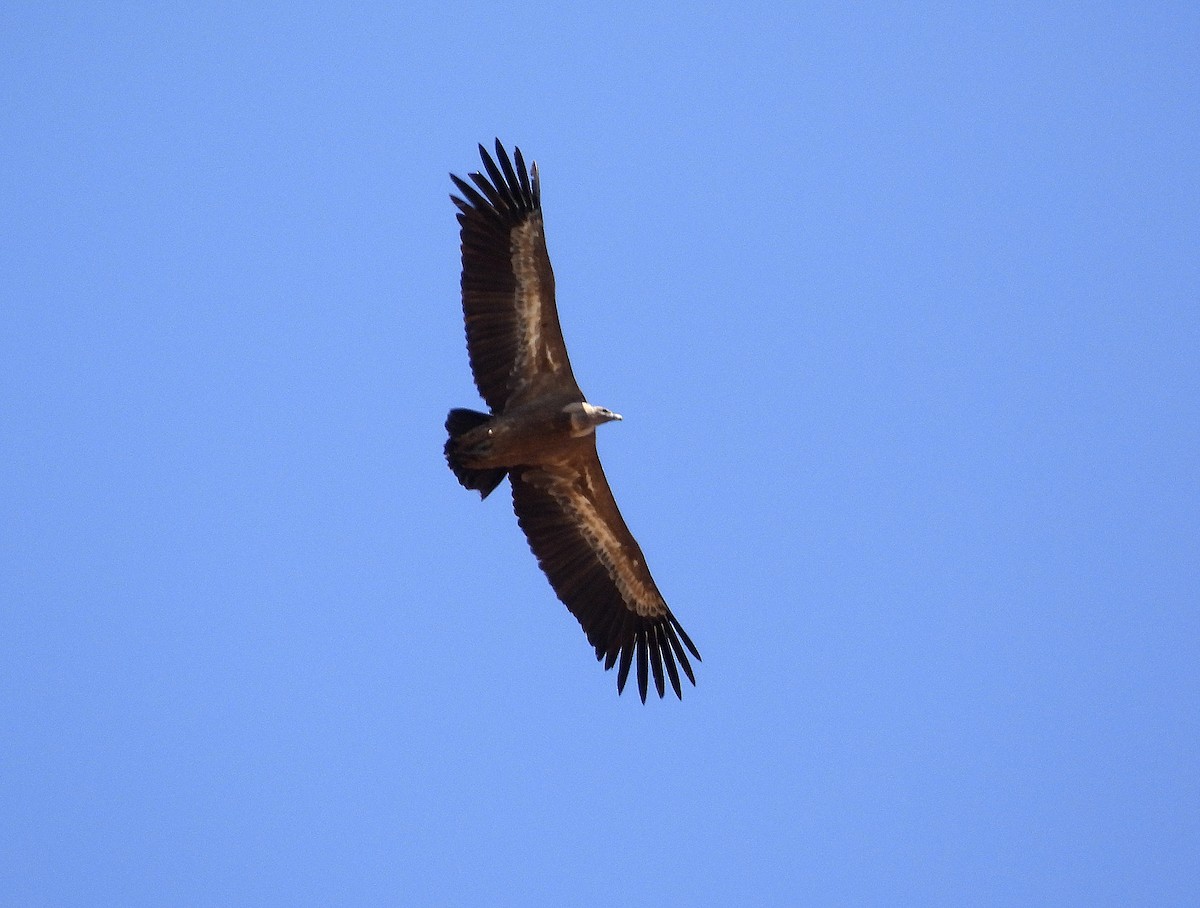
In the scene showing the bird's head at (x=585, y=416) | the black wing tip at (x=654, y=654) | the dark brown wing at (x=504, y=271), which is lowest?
the black wing tip at (x=654, y=654)

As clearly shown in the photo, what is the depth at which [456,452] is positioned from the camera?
13922mm

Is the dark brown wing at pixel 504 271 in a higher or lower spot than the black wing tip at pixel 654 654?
higher

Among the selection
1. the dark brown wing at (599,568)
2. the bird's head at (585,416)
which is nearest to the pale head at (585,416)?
the bird's head at (585,416)

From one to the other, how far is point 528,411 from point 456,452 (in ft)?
2.63

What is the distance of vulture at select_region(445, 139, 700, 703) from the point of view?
46.1ft

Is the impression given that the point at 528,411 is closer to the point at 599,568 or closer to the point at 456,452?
the point at 456,452

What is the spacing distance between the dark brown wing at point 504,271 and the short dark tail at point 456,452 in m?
0.46

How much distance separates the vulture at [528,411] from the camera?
1404 centimetres

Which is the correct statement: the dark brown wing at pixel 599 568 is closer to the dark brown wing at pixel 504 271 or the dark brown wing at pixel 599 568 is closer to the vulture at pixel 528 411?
the vulture at pixel 528 411

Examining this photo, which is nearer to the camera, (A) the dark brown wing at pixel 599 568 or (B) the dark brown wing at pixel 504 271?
(B) the dark brown wing at pixel 504 271

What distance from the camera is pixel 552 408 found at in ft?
46.3

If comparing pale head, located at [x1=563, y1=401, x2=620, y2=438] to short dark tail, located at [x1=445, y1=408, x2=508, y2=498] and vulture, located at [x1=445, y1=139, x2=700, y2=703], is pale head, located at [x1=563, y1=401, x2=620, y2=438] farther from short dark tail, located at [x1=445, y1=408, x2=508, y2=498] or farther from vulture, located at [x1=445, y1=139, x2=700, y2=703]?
short dark tail, located at [x1=445, y1=408, x2=508, y2=498]

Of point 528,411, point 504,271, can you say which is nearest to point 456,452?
point 528,411

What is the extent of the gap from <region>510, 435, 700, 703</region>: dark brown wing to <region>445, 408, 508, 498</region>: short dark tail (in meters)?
0.66
